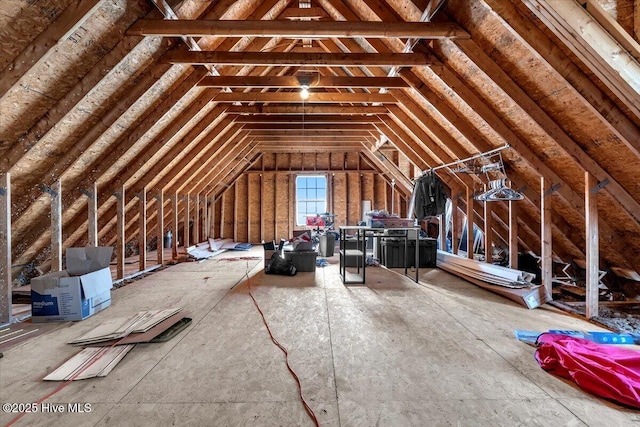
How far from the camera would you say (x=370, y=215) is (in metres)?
5.50

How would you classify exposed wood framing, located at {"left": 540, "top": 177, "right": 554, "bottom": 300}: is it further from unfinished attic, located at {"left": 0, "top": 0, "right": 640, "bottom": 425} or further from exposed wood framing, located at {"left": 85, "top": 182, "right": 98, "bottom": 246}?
exposed wood framing, located at {"left": 85, "top": 182, "right": 98, "bottom": 246}

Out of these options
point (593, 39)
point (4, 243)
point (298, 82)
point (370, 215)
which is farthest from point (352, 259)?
point (4, 243)

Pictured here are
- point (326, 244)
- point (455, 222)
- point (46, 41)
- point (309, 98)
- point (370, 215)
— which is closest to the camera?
point (46, 41)

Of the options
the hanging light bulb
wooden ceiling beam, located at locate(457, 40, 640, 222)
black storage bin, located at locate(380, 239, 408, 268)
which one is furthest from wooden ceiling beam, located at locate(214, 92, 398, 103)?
black storage bin, located at locate(380, 239, 408, 268)

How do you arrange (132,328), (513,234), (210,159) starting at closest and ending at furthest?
(132,328) < (513,234) < (210,159)

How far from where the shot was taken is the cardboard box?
8.93 feet

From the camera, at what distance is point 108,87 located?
9.63 ft

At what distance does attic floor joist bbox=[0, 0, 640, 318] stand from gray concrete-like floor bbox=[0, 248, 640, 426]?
1.75m

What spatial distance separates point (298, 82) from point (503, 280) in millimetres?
4211

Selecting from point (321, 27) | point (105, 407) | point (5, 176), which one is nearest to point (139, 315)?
point (105, 407)

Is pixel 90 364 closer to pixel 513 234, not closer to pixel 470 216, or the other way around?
pixel 513 234

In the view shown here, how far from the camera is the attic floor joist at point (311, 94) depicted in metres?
2.26

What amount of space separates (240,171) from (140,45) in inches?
266

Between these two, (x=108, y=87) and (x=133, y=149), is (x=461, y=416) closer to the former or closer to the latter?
(x=108, y=87)
